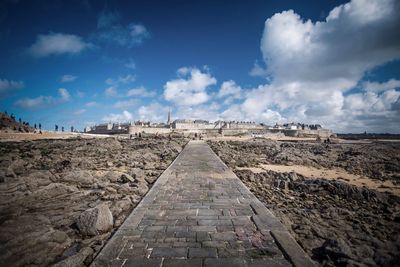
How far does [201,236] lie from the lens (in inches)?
149

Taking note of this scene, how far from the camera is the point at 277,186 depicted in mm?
9258

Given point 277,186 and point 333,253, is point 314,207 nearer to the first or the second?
point 277,186

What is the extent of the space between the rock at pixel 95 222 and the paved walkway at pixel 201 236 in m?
0.39

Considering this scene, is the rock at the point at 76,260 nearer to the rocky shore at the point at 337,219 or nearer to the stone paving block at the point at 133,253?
the stone paving block at the point at 133,253

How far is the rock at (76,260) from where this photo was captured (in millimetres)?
3098

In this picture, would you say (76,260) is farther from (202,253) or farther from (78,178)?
(78,178)

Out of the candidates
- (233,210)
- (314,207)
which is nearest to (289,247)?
(233,210)

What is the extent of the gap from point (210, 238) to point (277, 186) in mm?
6343

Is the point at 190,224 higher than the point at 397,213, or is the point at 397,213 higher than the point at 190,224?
the point at 190,224

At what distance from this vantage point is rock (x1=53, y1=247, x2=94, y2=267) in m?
3.10

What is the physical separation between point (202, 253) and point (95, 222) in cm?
222

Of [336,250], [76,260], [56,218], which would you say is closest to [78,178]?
[56,218]

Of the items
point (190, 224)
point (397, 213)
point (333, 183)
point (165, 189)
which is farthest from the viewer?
point (333, 183)

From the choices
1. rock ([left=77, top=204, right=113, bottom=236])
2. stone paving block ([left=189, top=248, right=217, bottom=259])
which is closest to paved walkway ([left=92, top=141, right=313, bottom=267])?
stone paving block ([left=189, top=248, right=217, bottom=259])
